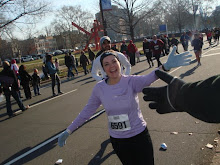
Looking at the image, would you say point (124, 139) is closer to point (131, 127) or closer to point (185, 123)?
point (131, 127)

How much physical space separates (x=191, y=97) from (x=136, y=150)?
1.29 m

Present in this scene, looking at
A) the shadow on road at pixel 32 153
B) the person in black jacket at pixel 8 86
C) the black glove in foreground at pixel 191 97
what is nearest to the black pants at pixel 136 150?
the black glove in foreground at pixel 191 97

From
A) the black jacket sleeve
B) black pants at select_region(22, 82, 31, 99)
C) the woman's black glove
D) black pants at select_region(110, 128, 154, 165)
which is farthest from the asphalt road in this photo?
black pants at select_region(22, 82, 31, 99)

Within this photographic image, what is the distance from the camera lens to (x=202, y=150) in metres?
3.38

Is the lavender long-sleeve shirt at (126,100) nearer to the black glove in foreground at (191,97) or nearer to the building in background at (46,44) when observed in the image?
the black glove in foreground at (191,97)

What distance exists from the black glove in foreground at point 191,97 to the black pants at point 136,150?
0.91m

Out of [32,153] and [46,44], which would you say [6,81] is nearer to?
[32,153]

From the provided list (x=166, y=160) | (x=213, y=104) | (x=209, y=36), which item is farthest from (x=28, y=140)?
(x=209, y=36)

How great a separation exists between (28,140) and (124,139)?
3.68 metres

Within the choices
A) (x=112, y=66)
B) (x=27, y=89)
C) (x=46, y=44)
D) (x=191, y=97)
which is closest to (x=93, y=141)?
(x=112, y=66)

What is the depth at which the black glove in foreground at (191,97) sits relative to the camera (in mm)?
995

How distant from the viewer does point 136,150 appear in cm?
222

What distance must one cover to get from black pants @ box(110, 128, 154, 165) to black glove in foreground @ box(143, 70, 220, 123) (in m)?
0.91

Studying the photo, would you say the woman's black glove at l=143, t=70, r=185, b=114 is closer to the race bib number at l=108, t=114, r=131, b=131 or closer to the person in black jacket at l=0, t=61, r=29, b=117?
the race bib number at l=108, t=114, r=131, b=131
